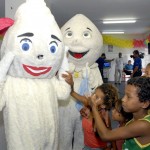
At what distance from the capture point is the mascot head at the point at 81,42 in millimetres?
2459

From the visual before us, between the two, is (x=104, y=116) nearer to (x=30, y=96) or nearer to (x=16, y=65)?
(x=30, y=96)

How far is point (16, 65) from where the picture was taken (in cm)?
170

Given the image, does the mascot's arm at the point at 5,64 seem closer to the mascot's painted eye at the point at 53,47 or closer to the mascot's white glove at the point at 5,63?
the mascot's white glove at the point at 5,63

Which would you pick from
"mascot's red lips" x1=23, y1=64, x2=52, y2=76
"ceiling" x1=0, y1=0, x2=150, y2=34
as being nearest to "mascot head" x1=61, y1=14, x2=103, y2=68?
"mascot's red lips" x1=23, y1=64, x2=52, y2=76

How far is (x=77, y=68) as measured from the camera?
252 centimetres

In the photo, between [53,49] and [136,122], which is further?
[53,49]

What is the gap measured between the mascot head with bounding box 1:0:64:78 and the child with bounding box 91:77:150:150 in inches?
20.5

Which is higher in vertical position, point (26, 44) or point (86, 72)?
point (26, 44)

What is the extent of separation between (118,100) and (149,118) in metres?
0.47

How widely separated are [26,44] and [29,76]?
23cm

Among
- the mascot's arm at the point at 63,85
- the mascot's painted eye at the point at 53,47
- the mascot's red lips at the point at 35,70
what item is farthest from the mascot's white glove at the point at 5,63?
the mascot's arm at the point at 63,85

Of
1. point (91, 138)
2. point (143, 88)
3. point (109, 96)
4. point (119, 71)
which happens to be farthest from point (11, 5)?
point (119, 71)

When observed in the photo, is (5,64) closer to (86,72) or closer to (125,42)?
(86,72)

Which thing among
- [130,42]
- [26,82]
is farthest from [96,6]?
[130,42]
